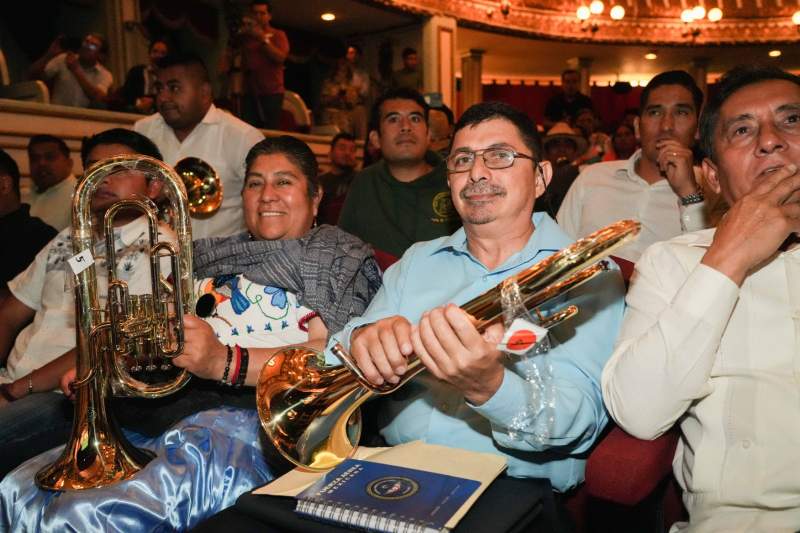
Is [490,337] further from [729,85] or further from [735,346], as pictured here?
[729,85]

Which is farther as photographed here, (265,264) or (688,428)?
(265,264)

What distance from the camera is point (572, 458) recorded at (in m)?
1.41

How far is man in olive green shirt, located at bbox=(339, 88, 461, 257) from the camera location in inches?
115

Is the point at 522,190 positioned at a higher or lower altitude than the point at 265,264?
higher

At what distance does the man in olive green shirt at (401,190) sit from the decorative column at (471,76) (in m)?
9.00

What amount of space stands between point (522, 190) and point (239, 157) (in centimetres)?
192

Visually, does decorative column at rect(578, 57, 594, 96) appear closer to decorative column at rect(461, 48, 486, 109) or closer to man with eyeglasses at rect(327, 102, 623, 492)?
decorative column at rect(461, 48, 486, 109)

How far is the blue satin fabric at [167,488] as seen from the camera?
1344 millimetres

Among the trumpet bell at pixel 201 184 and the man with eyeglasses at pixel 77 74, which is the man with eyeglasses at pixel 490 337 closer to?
the trumpet bell at pixel 201 184

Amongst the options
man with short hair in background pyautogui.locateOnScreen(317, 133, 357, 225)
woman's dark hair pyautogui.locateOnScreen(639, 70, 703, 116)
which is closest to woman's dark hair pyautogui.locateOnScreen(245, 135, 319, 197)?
woman's dark hair pyautogui.locateOnScreen(639, 70, 703, 116)

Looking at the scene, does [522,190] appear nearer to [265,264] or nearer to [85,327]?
[265,264]

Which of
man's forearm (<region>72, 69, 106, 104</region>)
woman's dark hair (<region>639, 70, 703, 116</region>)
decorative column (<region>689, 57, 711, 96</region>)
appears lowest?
woman's dark hair (<region>639, 70, 703, 116</region>)

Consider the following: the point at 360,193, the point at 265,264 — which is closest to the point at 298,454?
the point at 265,264

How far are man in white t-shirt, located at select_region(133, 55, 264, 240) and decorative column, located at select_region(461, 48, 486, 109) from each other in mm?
9166
